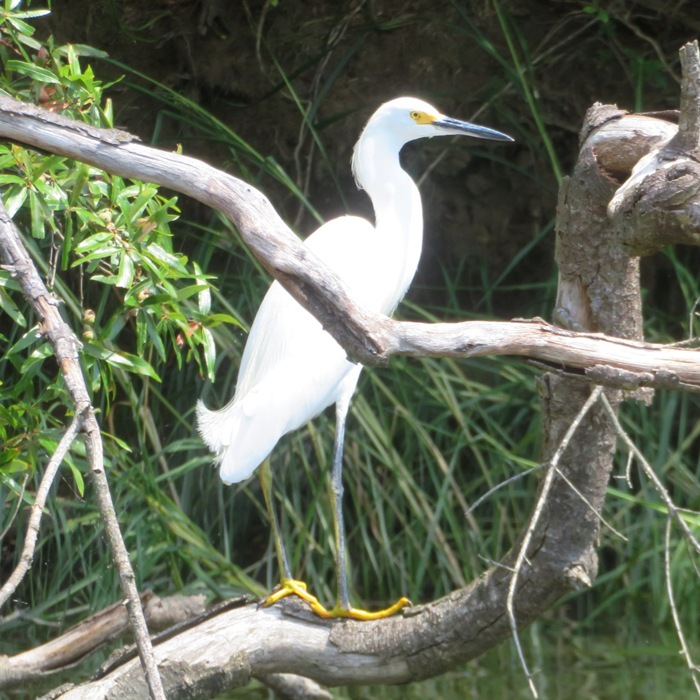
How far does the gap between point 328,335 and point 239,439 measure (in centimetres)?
27

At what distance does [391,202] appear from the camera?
2.04 meters

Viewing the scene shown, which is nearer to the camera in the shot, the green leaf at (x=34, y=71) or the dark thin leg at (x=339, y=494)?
the green leaf at (x=34, y=71)

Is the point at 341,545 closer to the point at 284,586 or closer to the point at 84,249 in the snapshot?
the point at 284,586

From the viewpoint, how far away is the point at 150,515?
2.31m

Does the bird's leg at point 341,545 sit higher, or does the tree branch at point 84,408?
the tree branch at point 84,408

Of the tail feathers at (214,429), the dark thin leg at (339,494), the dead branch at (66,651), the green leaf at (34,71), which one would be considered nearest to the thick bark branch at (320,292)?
the green leaf at (34,71)

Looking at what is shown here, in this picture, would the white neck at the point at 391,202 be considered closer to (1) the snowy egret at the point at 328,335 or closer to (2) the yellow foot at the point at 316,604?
(1) the snowy egret at the point at 328,335

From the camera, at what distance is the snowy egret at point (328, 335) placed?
6.24 feet

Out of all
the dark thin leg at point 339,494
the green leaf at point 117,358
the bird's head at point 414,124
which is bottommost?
the dark thin leg at point 339,494

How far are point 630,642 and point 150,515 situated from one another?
117 centimetres

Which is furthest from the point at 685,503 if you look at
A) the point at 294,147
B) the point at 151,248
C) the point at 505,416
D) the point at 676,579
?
the point at 151,248

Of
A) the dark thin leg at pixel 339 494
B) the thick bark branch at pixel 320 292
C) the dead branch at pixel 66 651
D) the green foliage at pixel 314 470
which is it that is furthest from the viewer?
the green foliage at pixel 314 470

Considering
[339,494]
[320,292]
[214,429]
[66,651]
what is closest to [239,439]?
Answer: [214,429]

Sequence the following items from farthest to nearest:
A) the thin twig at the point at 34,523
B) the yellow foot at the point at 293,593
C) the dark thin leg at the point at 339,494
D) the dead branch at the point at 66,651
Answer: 1. the dark thin leg at the point at 339,494
2. the yellow foot at the point at 293,593
3. the dead branch at the point at 66,651
4. the thin twig at the point at 34,523
